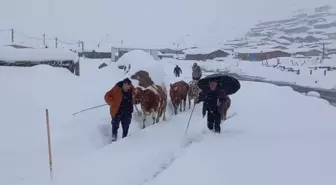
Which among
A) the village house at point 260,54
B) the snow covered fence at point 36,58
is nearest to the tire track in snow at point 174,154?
the snow covered fence at point 36,58

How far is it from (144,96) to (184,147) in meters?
2.43

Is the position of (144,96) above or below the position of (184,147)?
above

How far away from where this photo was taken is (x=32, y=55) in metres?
14.4

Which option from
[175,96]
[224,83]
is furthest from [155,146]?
[175,96]

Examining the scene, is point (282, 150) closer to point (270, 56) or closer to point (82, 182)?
point (82, 182)

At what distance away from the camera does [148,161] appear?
20.9 ft

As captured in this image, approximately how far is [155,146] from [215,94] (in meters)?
2.05

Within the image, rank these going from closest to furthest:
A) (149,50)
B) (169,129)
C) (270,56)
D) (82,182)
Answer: (82,182)
(169,129)
(149,50)
(270,56)

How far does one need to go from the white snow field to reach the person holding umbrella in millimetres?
327

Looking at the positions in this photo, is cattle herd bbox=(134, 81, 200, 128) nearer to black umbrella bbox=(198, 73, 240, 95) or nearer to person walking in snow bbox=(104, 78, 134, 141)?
person walking in snow bbox=(104, 78, 134, 141)

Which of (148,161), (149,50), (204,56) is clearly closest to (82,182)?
(148,161)

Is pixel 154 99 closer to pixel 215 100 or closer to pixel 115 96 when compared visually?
pixel 115 96

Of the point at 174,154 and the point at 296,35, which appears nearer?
the point at 174,154

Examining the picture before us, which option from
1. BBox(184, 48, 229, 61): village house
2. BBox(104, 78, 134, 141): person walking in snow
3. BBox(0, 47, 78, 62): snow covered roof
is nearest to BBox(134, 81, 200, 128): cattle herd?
BBox(104, 78, 134, 141): person walking in snow
